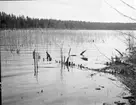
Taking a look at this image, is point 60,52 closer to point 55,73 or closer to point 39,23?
point 55,73

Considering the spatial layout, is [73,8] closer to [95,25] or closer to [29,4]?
[95,25]

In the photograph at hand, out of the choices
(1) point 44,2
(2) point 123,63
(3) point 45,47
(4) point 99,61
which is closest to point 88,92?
(4) point 99,61

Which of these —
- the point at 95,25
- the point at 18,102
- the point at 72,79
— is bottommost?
the point at 18,102

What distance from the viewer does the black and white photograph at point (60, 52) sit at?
2.16 m

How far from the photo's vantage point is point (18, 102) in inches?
87.3

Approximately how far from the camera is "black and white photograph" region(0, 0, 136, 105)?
2.16 meters

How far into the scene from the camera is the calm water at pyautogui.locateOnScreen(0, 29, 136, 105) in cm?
217

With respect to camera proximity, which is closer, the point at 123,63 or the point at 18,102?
the point at 123,63

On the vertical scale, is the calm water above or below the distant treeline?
below

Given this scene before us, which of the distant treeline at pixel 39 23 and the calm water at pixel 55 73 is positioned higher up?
the distant treeline at pixel 39 23

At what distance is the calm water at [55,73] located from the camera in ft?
7.13

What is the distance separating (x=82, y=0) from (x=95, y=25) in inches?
12.0

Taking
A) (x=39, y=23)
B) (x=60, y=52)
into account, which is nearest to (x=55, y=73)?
(x=60, y=52)

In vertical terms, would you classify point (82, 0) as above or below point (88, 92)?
Answer: above
